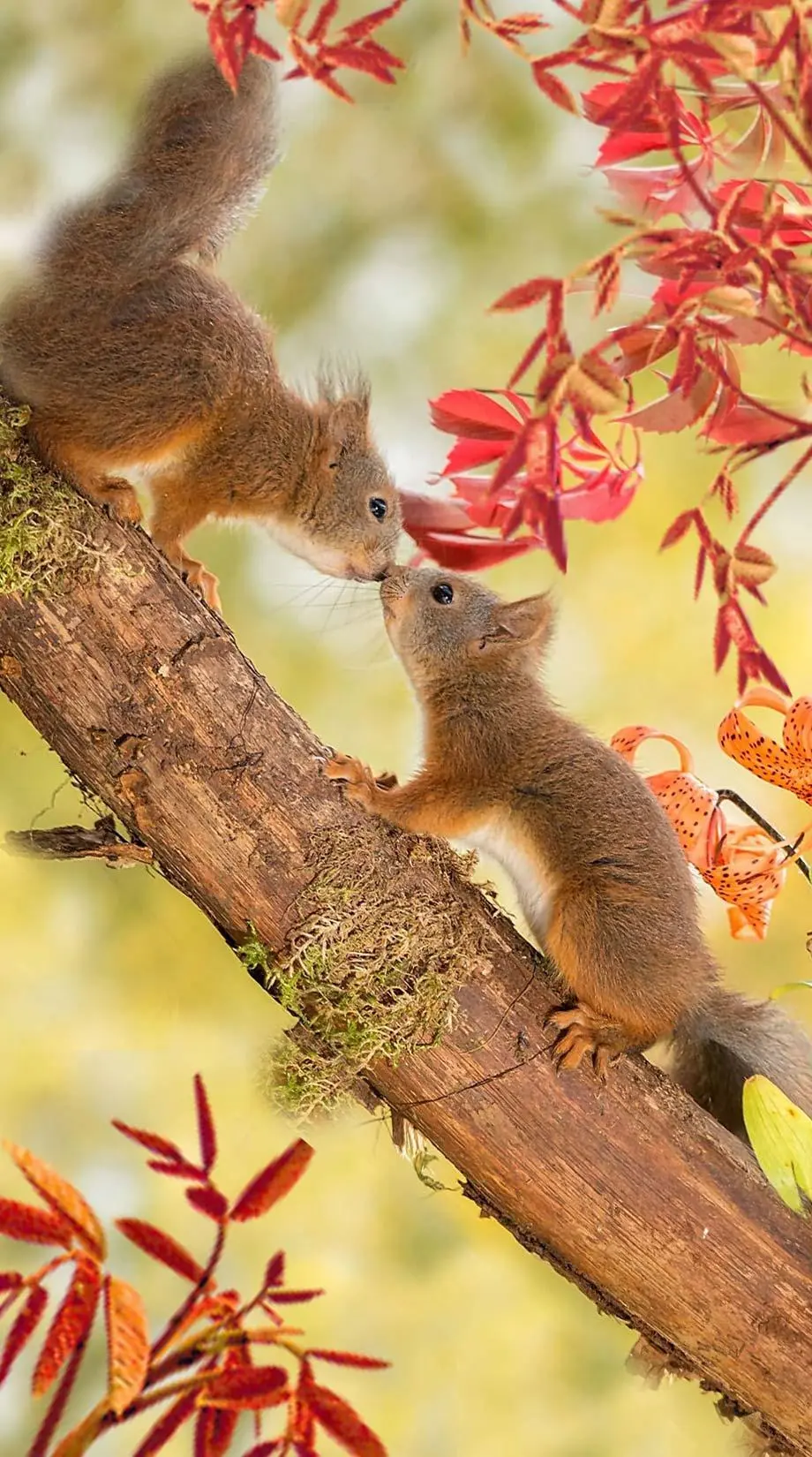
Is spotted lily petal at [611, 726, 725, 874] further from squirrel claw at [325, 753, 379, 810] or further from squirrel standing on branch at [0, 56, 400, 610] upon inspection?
squirrel standing on branch at [0, 56, 400, 610]

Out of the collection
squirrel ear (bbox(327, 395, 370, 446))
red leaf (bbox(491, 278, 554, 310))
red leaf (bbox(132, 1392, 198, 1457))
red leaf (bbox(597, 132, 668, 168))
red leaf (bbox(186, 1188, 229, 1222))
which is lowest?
red leaf (bbox(132, 1392, 198, 1457))

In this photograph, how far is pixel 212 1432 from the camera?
0.97 m

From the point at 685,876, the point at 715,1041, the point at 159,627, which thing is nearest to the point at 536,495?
the point at 159,627

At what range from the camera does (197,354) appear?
1517 millimetres

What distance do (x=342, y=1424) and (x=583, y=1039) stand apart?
20.1 inches

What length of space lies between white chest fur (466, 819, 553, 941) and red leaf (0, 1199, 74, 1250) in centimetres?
76

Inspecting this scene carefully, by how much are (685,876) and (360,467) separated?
0.68 m

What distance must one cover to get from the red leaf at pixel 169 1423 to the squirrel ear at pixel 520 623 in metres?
1.01

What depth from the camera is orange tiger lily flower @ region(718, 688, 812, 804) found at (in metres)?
1.38

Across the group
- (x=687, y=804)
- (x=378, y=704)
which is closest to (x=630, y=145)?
(x=687, y=804)

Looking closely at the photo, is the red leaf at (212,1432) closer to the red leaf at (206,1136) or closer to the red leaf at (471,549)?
the red leaf at (206,1136)

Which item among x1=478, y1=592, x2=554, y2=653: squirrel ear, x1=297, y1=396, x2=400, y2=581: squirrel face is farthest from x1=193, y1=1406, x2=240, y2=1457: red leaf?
x1=297, y1=396, x2=400, y2=581: squirrel face

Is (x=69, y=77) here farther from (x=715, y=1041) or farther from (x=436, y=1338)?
(x=436, y=1338)

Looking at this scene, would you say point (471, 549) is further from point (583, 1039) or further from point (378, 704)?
point (378, 704)
